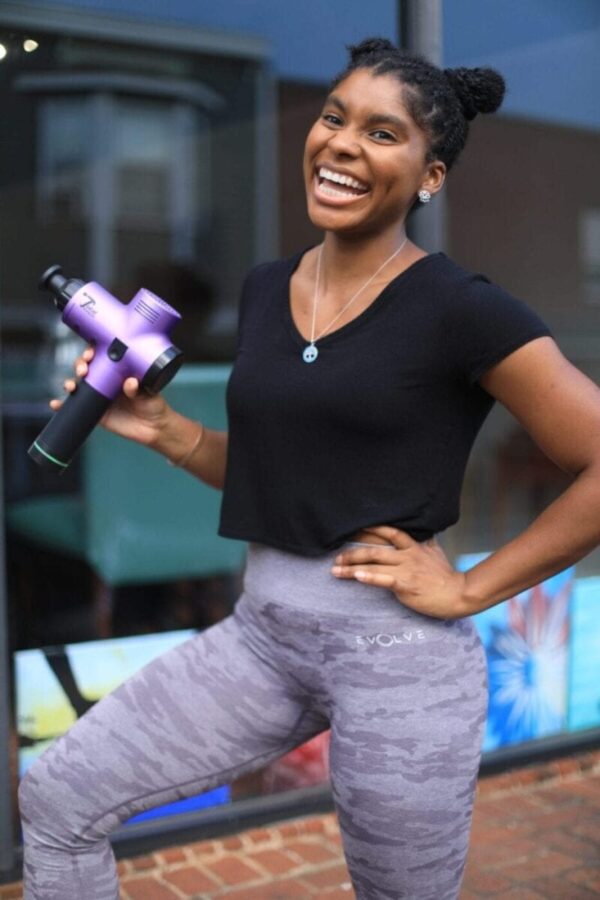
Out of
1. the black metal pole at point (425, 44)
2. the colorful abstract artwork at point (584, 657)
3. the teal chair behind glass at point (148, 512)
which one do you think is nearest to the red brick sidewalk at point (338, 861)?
the colorful abstract artwork at point (584, 657)

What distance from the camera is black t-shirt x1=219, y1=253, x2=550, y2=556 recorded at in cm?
188

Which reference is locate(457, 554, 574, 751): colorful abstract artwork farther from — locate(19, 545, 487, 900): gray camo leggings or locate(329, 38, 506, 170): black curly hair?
locate(329, 38, 506, 170): black curly hair

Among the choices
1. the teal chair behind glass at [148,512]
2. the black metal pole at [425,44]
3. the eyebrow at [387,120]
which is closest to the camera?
the eyebrow at [387,120]

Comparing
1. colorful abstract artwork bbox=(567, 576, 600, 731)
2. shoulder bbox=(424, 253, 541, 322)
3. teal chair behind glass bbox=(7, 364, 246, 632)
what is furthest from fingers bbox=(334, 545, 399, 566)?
colorful abstract artwork bbox=(567, 576, 600, 731)

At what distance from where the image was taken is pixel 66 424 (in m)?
2.04

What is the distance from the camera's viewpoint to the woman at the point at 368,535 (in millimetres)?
1901

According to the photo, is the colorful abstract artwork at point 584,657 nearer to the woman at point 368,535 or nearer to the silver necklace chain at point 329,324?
the woman at point 368,535

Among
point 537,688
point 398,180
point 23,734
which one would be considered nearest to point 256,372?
point 398,180

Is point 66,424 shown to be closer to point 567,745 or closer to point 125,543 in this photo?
point 125,543

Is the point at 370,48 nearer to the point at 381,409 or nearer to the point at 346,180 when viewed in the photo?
the point at 346,180

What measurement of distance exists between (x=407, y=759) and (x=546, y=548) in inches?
16.3

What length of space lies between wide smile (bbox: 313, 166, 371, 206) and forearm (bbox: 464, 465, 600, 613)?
0.60m

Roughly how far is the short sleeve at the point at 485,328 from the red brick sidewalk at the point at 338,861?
6.58 ft

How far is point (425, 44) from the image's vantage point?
361 centimetres
